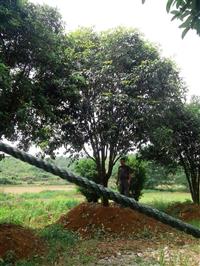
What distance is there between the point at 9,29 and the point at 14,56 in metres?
0.92

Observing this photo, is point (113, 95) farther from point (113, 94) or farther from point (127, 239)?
point (127, 239)

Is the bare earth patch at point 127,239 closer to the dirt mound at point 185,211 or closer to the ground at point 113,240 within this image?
the ground at point 113,240

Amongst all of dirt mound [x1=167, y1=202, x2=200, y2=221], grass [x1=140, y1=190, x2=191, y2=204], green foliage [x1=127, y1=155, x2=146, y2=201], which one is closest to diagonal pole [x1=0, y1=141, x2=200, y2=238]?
dirt mound [x1=167, y1=202, x2=200, y2=221]

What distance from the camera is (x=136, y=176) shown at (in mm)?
20344

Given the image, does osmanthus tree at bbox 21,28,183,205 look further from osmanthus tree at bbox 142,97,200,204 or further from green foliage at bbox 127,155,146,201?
green foliage at bbox 127,155,146,201

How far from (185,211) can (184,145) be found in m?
2.98

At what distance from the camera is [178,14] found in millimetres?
3172

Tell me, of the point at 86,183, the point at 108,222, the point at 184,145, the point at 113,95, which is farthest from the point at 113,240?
the point at 86,183

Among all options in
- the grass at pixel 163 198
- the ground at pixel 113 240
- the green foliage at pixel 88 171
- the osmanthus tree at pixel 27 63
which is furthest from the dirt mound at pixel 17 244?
the grass at pixel 163 198

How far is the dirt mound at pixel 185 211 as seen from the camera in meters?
15.5

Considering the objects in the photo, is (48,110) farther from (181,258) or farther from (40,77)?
(181,258)

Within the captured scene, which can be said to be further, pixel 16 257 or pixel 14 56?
pixel 14 56

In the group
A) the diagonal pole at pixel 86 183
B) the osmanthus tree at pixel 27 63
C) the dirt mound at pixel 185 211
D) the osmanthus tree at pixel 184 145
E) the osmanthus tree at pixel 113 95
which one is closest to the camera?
the diagonal pole at pixel 86 183

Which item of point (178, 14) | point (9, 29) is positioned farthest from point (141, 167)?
point (178, 14)
